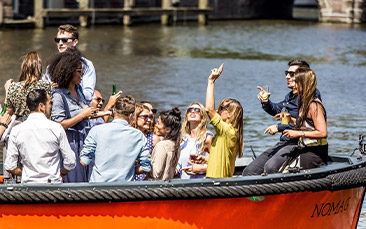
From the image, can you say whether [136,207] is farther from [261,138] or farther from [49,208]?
[261,138]

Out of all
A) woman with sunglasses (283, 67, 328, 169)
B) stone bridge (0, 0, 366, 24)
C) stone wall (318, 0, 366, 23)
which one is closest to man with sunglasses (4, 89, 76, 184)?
woman with sunglasses (283, 67, 328, 169)

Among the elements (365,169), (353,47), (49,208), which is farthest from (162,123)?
(353,47)

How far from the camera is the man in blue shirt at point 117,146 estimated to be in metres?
5.82

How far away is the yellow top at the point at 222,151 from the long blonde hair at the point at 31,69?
1.44 meters

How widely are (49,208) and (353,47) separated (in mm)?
23028

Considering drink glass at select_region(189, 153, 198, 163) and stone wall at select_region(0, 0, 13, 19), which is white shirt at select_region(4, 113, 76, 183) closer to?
drink glass at select_region(189, 153, 198, 163)

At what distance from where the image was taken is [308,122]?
6531mm

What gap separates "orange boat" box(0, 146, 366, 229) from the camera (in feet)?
18.8

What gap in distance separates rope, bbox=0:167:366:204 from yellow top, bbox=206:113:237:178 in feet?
1.07

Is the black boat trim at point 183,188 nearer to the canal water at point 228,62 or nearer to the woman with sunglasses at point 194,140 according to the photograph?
the woman with sunglasses at point 194,140

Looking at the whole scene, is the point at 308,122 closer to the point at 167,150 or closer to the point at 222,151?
the point at 222,151

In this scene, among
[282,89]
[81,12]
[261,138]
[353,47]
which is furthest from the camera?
[81,12]

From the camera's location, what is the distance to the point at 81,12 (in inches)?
1247

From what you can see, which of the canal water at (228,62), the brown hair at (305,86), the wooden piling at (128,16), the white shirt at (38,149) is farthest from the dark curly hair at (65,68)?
the wooden piling at (128,16)
